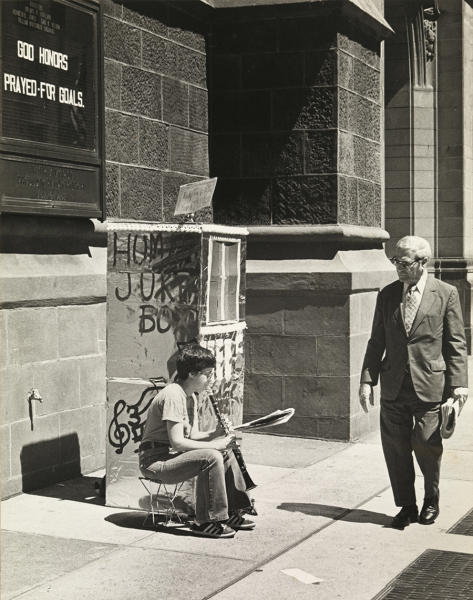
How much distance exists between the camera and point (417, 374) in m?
6.93

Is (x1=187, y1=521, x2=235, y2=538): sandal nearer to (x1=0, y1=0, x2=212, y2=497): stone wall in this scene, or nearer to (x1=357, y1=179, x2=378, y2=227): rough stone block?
(x1=0, y1=0, x2=212, y2=497): stone wall

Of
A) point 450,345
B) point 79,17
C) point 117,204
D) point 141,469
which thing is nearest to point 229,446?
point 141,469

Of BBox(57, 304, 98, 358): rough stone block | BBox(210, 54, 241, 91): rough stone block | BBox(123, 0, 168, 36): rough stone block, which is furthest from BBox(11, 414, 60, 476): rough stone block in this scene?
BBox(210, 54, 241, 91): rough stone block

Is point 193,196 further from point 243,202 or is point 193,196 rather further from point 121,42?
point 243,202

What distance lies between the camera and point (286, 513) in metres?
7.25

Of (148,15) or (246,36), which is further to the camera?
(246,36)

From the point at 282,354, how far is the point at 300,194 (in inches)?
57.7

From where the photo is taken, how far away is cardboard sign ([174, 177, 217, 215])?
6.90 metres

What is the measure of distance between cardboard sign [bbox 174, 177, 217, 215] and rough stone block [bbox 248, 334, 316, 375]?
11.1ft

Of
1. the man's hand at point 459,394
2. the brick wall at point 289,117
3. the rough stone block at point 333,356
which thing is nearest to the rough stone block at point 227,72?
the brick wall at point 289,117

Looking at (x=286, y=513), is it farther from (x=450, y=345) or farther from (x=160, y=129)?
(x=160, y=129)

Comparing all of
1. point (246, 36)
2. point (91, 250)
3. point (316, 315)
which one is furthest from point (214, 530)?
point (246, 36)

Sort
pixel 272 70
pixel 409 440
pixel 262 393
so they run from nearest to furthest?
pixel 409 440 → pixel 262 393 → pixel 272 70

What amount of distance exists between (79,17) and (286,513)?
12.6 ft
